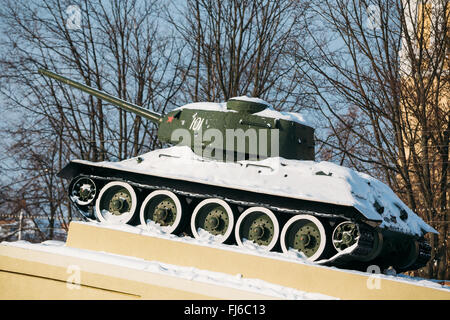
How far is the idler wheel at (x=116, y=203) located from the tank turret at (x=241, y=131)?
A: 1.56 meters

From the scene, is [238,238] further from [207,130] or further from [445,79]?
[445,79]

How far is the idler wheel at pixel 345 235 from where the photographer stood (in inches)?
336

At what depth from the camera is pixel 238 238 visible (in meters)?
9.31

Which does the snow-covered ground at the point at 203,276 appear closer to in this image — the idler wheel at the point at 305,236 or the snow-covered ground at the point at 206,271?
the snow-covered ground at the point at 206,271

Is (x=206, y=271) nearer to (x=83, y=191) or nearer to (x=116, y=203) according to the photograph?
(x=116, y=203)

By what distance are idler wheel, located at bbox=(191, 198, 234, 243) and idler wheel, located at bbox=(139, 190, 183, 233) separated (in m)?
0.34

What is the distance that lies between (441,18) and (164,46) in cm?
1007

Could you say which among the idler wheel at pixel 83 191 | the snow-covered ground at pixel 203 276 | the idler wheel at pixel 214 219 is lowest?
the snow-covered ground at pixel 203 276

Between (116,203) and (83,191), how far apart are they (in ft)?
2.55

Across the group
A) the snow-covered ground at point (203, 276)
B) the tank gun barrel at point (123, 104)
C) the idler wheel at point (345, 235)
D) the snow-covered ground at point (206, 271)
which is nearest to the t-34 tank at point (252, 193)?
the idler wheel at point (345, 235)

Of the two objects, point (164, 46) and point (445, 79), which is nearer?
point (445, 79)

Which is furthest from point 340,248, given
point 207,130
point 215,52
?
point 215,52
